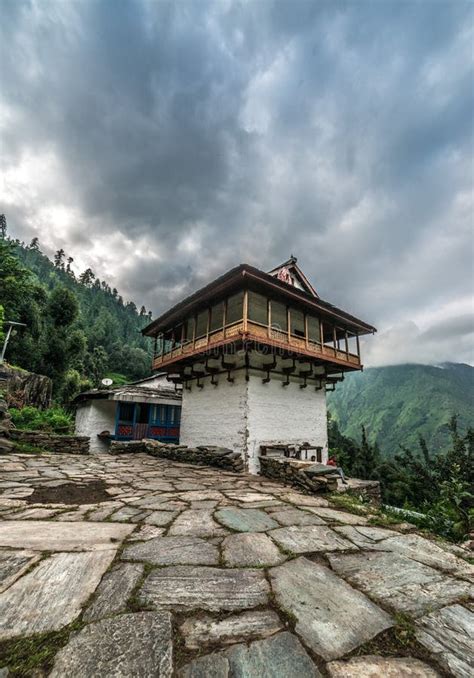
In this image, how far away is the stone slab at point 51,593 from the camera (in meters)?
1.44

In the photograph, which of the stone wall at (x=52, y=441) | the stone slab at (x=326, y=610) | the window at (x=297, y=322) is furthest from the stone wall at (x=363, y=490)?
the stone wall at (x=52, y=441)

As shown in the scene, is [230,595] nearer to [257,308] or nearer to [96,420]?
[257,308]

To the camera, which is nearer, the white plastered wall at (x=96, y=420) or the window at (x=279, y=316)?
the window at (x=279, y=316)

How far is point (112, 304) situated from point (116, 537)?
335 ft

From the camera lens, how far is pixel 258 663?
126 cm

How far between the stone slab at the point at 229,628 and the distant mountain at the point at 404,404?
75.1 metres

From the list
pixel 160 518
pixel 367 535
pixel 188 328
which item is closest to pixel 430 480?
pixel 188 328

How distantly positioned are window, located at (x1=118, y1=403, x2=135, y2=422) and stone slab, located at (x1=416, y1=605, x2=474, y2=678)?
54.3 ft

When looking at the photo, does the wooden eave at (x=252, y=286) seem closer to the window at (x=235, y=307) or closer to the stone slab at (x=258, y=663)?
the window at (x=235, y=307)

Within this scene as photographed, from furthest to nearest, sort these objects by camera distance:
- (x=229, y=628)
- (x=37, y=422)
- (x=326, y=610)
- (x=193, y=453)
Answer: (x=37, y=422) → (x=193, y=453) → (x=326, y=610) → (x=229, y=628)

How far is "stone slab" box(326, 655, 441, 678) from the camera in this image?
3.99 ft

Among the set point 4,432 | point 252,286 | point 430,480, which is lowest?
point 430,480

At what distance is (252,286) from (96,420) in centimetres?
1226

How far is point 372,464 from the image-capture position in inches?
824
